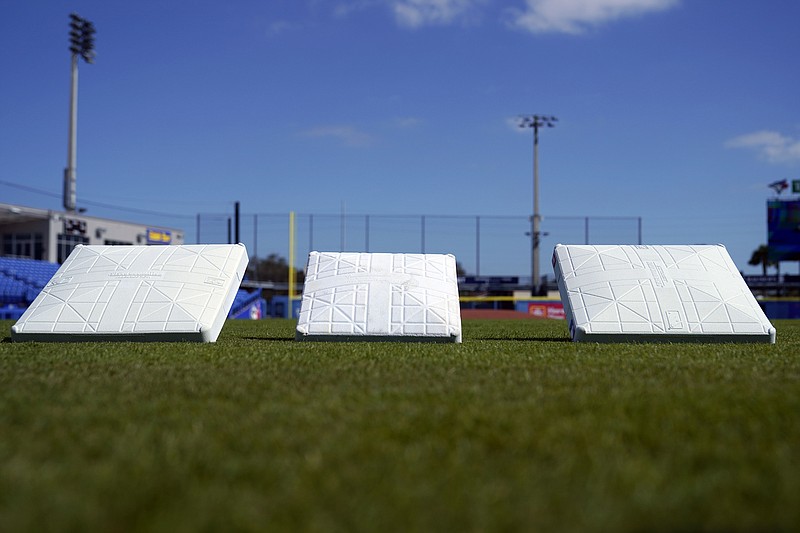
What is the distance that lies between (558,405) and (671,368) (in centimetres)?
156

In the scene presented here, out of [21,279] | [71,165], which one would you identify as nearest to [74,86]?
[71,165]

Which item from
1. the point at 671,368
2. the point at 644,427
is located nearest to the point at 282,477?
the point at 644,427

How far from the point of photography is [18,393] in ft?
9.60

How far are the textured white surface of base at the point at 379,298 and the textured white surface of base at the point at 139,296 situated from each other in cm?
77

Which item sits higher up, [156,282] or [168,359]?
[156,282]

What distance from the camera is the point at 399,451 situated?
1912 mm

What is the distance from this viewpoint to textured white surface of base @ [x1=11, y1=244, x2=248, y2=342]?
5.90 meters

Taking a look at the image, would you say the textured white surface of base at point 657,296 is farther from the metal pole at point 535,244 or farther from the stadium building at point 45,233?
the stadium building at point 45,233

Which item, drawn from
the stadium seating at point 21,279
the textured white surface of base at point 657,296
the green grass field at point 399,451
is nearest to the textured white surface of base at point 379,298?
the textured white surface of base at point 657,296

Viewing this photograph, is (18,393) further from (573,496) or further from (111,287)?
(111,287)

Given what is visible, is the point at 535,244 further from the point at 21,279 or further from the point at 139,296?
the point at 139,296

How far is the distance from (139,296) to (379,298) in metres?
2.07

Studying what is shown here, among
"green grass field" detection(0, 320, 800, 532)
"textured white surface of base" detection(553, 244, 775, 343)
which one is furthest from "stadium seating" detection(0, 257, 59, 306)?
"green grass field" detection(0, 320, 800, 532)

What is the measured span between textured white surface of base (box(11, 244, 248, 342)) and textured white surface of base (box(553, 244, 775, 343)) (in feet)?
10.2
